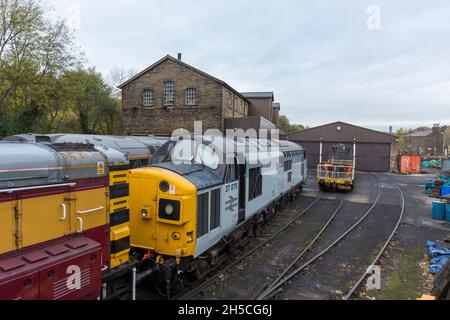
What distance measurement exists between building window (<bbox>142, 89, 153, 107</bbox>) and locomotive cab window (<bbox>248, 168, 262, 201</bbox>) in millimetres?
21541

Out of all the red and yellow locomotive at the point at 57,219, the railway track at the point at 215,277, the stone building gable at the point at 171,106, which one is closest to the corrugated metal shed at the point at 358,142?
the stone building gable at the point at 171,106

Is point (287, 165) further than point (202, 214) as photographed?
Yes

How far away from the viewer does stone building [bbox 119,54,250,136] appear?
28000 millimetres

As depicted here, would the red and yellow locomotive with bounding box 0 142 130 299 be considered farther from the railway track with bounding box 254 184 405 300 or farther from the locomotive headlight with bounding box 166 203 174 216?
the railway track with bounding box 254 184 405 300

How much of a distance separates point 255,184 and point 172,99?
68.7ft

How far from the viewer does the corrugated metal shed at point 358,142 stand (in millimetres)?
37688

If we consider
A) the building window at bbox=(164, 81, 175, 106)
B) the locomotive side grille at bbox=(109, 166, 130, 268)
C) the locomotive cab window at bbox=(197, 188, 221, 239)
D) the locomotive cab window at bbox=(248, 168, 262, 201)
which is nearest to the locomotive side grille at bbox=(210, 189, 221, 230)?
the locomotive cab window at bbox=(197, 188, 221, 239)

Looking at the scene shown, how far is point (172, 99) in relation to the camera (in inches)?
1144

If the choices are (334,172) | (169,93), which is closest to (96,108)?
(169,93)

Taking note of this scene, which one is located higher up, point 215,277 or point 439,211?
point 439,211

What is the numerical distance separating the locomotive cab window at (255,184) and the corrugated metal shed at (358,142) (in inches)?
1176

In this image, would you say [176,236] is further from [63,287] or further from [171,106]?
[171,106]

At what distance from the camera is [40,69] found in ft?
78.2
